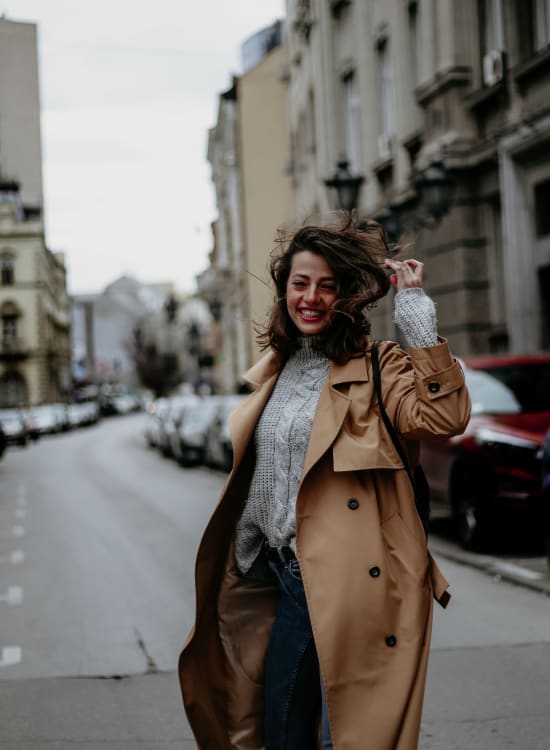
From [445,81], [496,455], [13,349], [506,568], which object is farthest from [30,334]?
[506,568]

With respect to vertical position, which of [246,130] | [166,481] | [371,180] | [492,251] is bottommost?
[166,481]

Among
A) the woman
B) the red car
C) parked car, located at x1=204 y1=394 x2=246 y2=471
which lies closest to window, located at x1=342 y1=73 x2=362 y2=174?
parked car, located at x1=204 y1=394 x2=246 y2=471

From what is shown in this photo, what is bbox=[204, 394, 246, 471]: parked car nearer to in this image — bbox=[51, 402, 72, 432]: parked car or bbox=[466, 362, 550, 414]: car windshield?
bbox=[466, 362, 550, 414]: car windshield

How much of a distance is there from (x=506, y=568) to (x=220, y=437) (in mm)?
14469

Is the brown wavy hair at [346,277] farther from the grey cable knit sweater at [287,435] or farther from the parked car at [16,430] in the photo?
the parked car at [16,430]

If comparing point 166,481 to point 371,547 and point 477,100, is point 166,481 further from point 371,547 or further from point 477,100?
point 371,547

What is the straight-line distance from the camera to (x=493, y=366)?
38.3 feet

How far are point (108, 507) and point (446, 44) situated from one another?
9.30 m

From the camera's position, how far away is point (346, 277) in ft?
11.2

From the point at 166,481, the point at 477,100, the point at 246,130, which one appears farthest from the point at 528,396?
the point at 246,130

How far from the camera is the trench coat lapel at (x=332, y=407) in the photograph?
319 cm


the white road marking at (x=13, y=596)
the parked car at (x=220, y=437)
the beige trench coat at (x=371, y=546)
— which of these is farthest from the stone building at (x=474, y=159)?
the beige trench coat at (x=371, y=546)

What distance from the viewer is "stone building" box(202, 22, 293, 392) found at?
143ft

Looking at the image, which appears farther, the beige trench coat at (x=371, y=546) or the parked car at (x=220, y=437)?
A: the parked car at (x=220, y=437)
